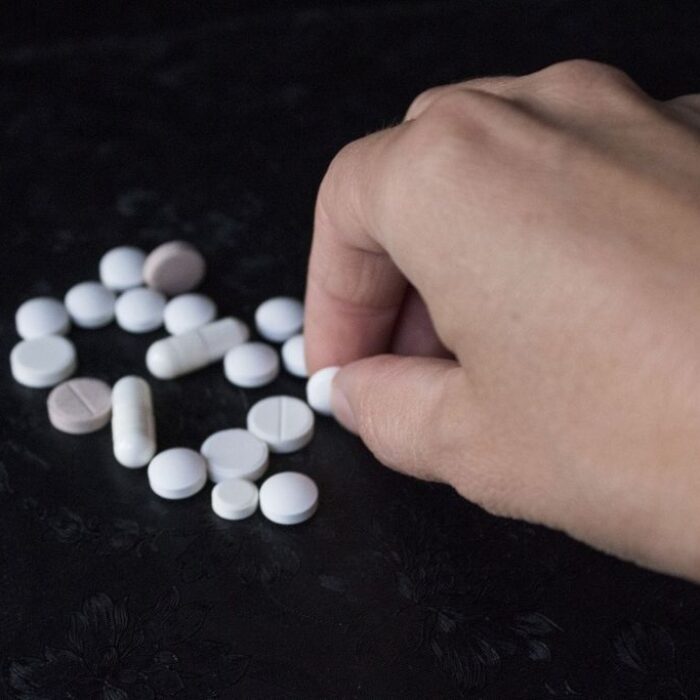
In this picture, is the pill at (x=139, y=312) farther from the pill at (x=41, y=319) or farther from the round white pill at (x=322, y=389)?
the round white pill at (x=322, y=389)

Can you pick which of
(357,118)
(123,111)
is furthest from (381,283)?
(123,111)

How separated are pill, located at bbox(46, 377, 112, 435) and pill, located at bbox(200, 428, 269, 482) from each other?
0.45 ft

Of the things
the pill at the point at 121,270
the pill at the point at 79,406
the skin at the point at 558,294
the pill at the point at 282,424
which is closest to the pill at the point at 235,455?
the pill at the point at 282,424

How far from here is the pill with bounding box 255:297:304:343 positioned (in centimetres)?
157

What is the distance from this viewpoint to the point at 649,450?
92cm

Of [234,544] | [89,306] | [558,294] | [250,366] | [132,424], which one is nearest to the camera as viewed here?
[558,294]

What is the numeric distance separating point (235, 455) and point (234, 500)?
79 millimetres

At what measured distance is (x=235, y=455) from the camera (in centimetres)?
136

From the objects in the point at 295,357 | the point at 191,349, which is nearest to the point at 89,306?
the point at 191,349

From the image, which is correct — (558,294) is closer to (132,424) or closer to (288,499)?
(288,499)

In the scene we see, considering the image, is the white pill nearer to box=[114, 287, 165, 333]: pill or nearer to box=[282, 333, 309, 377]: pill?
box=[114, 287, 165, 333]: pill

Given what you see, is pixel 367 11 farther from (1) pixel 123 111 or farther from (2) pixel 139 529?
(2) pixel 139 529

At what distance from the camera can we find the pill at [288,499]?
4.21ft

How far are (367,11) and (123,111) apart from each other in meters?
0.56
